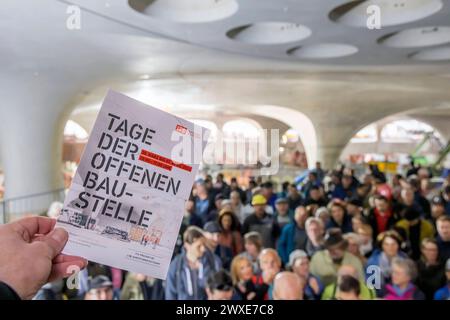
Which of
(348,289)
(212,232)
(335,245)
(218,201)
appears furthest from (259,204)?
(348,289)

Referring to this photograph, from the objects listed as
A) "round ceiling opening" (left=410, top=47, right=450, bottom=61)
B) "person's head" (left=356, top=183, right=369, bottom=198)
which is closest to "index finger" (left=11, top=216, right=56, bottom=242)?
"person's head" (left=356, top=183, right=369, bottom=198)

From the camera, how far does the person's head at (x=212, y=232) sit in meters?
2.45

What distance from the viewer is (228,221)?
260 cm

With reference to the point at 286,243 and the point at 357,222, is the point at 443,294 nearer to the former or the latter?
the point at 357,222

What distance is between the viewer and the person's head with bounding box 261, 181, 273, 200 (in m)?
2.83

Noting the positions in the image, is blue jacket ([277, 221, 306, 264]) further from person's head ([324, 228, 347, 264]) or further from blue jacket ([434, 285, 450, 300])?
blue jacket ([434, 285, 450, 300])

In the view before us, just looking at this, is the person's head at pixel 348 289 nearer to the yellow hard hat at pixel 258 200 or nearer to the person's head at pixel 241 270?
the person's head at pixel 241 270

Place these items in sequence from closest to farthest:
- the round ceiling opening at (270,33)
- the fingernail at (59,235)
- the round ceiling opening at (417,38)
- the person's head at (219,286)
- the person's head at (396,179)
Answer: the fingernail at (59,235)
the person's head at (219,286)
the person's head at (396,179)
the round ceiling opening at (270,33)
the round ceiling opening at (417,38)

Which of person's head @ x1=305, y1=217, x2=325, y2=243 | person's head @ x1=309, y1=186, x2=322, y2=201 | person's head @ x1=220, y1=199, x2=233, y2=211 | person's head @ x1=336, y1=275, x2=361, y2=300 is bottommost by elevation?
person's head @ x1=336, y1=275, x2=361, y2=300

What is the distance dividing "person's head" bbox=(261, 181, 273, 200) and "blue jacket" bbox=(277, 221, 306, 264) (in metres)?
0.32

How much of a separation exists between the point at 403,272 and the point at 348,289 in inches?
14.4

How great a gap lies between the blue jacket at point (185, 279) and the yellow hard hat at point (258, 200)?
0.61 metres

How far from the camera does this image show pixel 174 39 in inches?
126

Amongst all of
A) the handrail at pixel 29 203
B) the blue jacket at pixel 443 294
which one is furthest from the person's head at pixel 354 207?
the handrail at pixel 29 203
